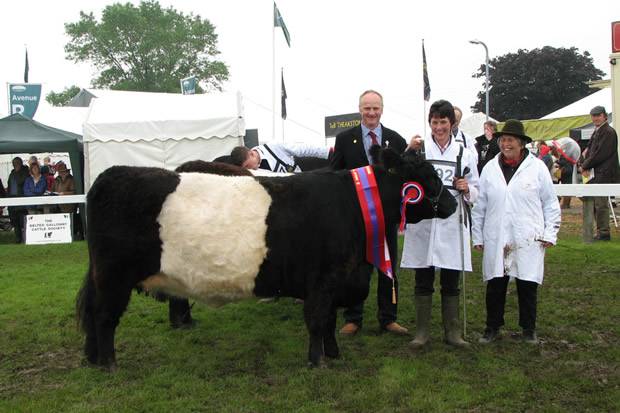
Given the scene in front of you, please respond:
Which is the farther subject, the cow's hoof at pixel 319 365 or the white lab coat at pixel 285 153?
the white lab coat at pixel 285 153

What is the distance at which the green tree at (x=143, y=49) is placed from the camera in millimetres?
55094

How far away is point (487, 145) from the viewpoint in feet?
29.8

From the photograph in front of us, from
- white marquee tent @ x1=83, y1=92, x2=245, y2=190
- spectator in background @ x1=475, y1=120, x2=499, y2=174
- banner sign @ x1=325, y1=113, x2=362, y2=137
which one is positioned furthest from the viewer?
banner sign @ x1=325, y1=113, x2=362, y2=137

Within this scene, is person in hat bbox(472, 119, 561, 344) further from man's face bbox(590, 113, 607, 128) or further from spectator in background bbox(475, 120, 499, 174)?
man's face bbox(590, 113, 607, 128)

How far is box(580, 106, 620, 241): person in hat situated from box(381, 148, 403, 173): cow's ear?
7128mm

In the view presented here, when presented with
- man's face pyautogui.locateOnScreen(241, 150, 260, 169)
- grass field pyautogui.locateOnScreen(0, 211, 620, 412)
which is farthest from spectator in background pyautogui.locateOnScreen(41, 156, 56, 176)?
man's face pyautogui.locateOnScreen(241, 150, 260, 169)

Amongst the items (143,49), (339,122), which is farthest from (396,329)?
(143,49)

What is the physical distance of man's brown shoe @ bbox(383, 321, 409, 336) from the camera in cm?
566

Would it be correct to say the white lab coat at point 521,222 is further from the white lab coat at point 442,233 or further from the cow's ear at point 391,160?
the cow's ear at point 391,160

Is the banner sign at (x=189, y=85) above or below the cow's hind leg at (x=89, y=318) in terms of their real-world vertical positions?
above

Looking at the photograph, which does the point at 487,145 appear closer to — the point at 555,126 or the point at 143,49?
the point at 555,126

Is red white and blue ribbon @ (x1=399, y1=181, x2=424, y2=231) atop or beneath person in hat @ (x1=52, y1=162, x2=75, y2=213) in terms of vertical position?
beneath

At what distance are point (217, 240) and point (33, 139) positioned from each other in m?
11.3

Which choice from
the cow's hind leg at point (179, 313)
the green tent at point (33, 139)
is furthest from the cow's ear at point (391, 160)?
the green tent at point (33, 139)
